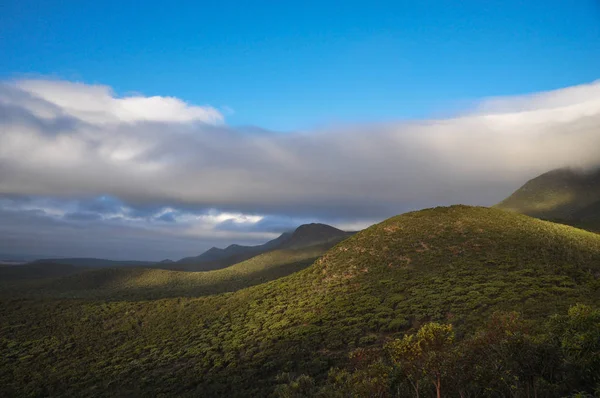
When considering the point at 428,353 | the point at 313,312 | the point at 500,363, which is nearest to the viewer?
the point at 500,363

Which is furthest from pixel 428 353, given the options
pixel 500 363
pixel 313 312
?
pixel 313 312

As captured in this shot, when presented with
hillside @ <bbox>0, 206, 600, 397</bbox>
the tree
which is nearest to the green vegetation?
the tree

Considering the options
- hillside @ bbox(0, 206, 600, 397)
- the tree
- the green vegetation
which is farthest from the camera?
hillside @ bbox(0, 206, 600, 397)

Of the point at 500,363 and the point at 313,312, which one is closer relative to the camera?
the point at 500,363

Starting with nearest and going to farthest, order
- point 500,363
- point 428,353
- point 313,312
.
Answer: point 500,363 → point 428,353 → point 313,312

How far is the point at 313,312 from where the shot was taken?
162ft

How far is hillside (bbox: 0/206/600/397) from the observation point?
120ft

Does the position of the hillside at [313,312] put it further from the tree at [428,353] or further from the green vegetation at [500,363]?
the tree at [428,353]

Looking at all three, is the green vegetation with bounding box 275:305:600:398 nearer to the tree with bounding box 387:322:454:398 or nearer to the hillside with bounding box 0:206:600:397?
the tree with bounding box 387:322:454:398

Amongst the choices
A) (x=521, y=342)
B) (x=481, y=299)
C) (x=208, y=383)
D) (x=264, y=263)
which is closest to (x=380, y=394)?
(x=521, y=342)

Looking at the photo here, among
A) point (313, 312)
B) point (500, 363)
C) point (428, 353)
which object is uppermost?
point (428, 353)

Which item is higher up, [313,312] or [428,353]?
[428,353]

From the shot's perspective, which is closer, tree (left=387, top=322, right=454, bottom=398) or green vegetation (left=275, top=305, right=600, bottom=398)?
green vegetation (left=275, top=305, right=600, bottom=398)

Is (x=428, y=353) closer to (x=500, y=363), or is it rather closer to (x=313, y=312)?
(x=500, y=363)
